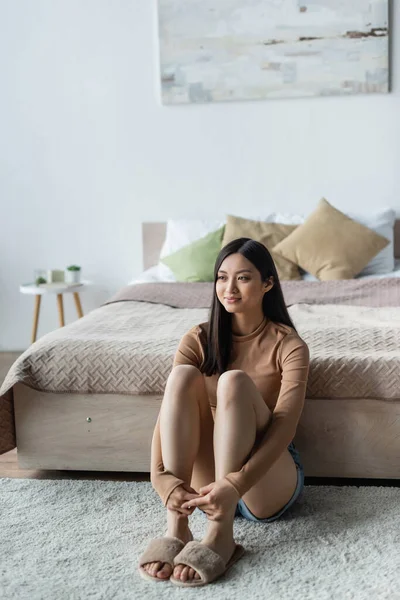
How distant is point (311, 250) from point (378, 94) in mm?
994

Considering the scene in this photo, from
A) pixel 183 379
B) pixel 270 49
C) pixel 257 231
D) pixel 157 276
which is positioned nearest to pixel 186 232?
pixel 157 276

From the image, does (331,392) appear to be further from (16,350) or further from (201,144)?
(16,350)

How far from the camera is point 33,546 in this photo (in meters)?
2.05

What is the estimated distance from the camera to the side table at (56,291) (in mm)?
4180

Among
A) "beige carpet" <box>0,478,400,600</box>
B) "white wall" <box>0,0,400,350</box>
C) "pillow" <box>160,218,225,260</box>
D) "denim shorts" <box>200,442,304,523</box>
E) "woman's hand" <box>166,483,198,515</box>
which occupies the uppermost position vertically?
"white wall" <box>0,0,400,350</box>

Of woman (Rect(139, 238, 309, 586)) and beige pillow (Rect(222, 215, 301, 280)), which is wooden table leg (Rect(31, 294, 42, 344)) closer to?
beige pillow (Rect(222, 215, 301, 280))

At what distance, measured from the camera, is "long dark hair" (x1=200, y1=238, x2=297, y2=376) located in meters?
2.08

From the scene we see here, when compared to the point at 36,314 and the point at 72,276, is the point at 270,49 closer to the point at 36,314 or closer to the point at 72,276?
the point at 72,276

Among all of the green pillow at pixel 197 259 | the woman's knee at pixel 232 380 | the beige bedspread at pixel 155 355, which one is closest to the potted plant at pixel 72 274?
the green pillow at pixel 197 259

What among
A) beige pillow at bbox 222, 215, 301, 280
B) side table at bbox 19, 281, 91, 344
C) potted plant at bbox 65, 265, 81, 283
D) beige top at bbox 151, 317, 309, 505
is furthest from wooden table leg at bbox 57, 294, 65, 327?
beige top at bbox 151, 317, 309, 505

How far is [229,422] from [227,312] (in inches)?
14.6

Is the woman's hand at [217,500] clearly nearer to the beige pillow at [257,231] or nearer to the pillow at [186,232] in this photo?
the beige pillow at [257,231]

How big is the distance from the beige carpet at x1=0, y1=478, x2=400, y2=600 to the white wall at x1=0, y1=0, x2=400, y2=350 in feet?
7.41

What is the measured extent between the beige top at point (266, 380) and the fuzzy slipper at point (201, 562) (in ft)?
0.44
